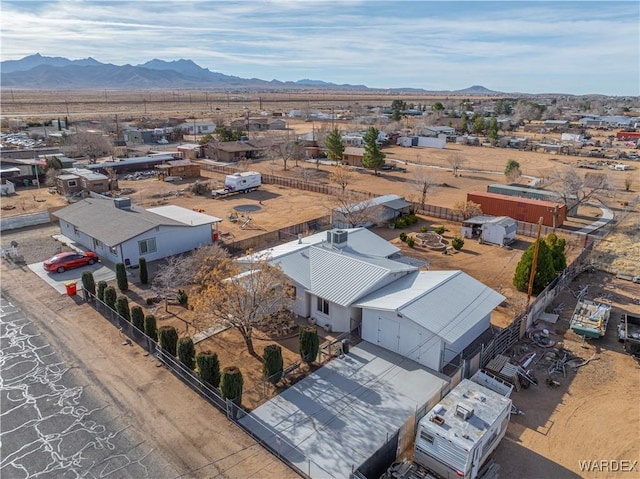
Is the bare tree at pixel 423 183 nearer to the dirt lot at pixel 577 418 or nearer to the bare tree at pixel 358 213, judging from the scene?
the bare tree at pixel 358 213

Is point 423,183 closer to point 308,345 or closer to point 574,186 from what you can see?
point 574,186

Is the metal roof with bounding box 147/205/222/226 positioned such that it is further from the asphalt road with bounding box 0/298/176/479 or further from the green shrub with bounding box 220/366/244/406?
the green shrub with bounding box 220/366/244/406

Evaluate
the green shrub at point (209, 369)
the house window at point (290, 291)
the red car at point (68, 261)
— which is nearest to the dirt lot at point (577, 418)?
the green shrub at point (209, 369)

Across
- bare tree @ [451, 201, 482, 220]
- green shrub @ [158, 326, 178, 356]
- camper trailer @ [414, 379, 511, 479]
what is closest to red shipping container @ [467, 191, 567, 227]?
bare tree @ [451, 201, 482, 220]

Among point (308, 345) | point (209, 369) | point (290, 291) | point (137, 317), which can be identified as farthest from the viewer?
point (290, 291)

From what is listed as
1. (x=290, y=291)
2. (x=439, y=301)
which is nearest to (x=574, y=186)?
(x=439, y=301)

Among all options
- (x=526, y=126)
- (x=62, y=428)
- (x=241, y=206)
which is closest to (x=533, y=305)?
(x=62, y=428)
